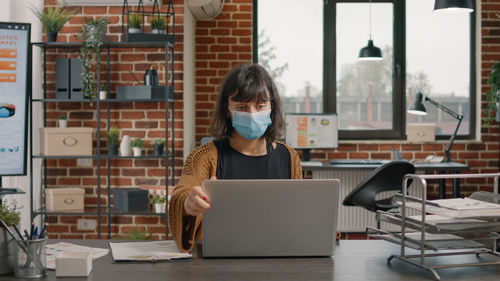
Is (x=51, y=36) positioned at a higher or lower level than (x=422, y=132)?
higher

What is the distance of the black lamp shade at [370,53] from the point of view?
15.6 feet

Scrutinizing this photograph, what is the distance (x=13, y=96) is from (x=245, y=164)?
152 centimetres

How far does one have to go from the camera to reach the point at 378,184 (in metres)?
3.83

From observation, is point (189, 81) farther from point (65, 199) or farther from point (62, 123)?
point (65, 199)

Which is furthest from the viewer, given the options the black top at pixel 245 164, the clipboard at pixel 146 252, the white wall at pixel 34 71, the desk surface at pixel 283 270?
the white wall at pixel 34 71

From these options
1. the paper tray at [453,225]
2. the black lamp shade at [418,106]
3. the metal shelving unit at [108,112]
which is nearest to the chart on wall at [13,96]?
the metal shelving unit at [108,112]

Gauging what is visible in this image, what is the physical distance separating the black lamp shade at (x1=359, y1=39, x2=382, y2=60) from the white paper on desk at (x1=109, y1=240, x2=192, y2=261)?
339cm

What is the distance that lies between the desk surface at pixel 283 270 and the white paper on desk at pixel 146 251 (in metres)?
0.03

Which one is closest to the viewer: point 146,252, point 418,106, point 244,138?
point 146,252

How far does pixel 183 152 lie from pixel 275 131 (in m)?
2.06

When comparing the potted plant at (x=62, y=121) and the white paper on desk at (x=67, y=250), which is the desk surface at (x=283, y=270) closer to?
the white paper on desk at (x=67, y=250)

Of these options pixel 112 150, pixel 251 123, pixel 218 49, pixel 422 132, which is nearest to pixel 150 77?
pixel 112 150

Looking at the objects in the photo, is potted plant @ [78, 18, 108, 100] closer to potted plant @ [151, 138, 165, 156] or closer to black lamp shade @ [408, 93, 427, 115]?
potted plant @ [151, 138, 165, 156]

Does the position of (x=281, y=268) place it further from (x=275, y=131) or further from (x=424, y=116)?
(x=424, y=116)
